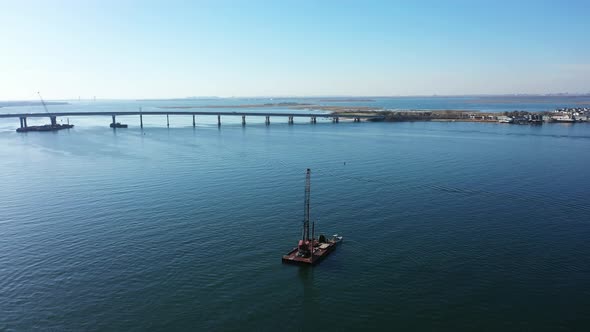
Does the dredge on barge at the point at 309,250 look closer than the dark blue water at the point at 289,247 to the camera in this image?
No

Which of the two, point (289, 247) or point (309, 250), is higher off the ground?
point (309, 250)

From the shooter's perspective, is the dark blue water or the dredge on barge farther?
the dredge on barge

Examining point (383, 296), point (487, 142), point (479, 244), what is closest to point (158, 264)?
point (383, 296)

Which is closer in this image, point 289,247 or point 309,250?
point 309,250

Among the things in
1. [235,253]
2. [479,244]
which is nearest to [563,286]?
[479,244]

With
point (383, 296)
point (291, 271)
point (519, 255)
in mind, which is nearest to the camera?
point (383, 296)

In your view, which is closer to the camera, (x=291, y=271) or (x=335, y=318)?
(x=335, y=318)

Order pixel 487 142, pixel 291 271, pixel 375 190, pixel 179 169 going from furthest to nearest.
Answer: pixel 487 142 → pixel 179 169 → pixel 375 190 → pixel 291 271

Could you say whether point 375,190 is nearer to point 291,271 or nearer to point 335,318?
point 291,271
